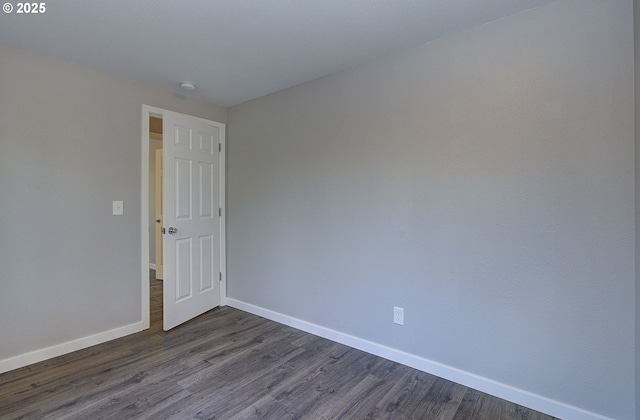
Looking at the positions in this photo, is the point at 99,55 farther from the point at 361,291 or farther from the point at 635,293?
the point at 635,293

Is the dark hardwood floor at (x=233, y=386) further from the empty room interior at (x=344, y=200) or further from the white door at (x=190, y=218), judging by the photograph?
the white door at (x=190, y=218)

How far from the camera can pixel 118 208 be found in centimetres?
269

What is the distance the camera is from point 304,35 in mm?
2023

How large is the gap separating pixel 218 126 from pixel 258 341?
7.72ft

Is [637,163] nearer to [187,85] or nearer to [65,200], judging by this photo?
[187,85]

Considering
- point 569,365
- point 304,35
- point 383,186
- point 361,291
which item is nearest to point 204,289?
point 361,291

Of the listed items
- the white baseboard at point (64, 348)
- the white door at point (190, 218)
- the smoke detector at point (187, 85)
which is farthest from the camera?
the white door at point (190, 218)

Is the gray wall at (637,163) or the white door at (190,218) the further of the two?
the white door at (190,218)

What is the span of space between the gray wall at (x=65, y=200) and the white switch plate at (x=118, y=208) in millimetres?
37

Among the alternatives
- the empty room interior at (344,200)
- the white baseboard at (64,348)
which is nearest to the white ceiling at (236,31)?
the empty room interior at (344,200)

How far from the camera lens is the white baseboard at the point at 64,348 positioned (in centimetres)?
215

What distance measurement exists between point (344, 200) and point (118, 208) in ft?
6.61

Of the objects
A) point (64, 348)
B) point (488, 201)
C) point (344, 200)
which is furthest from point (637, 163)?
point (64, 348)

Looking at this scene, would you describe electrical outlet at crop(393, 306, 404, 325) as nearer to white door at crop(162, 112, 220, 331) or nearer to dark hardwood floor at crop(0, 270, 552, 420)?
dark hardwood floor at crop(0, 270, 552, 420)
